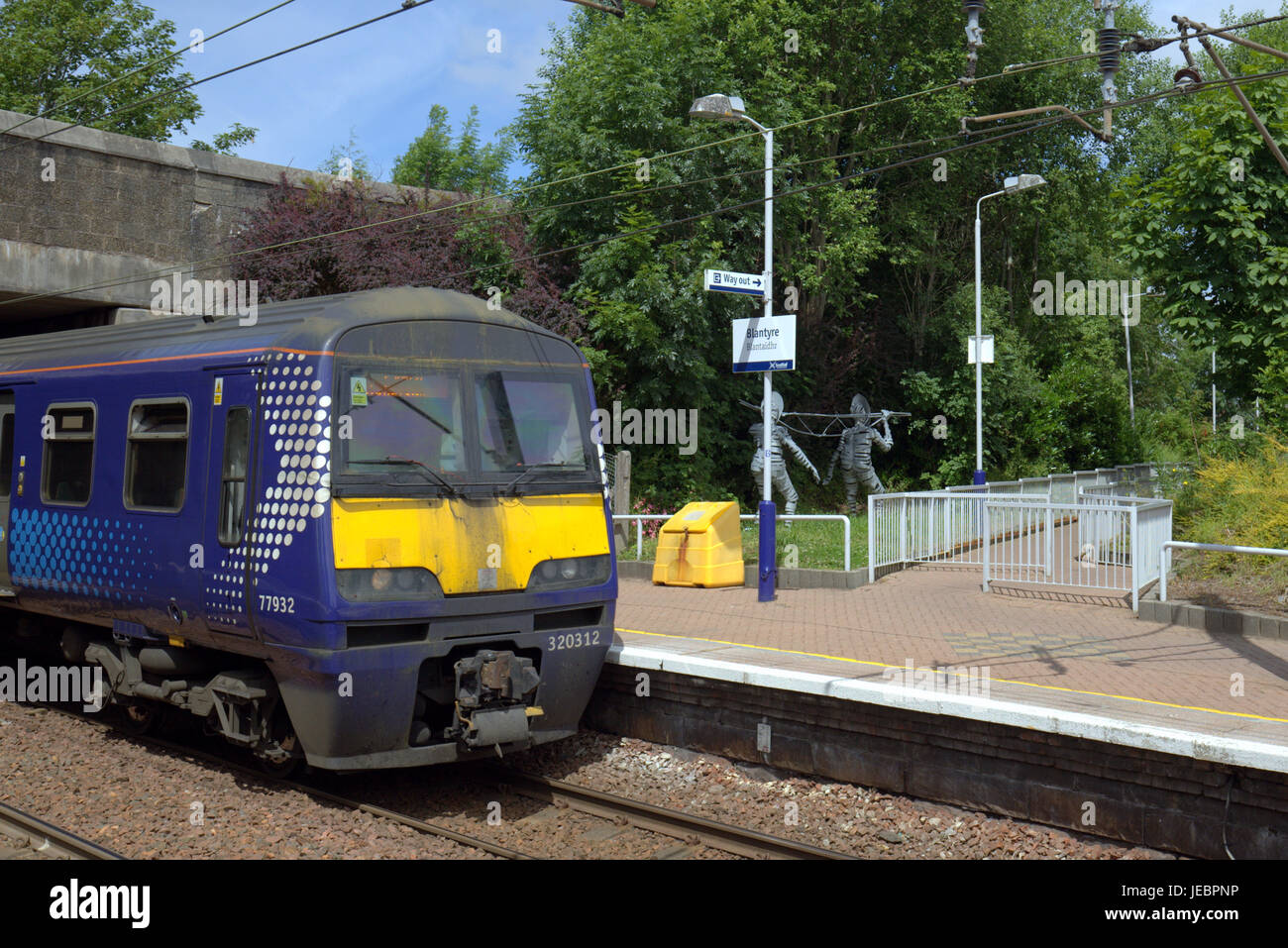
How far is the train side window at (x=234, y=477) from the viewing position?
798 centimetres

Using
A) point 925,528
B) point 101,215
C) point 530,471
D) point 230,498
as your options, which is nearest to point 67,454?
point 230,498

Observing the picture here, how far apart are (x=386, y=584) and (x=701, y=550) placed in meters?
8.33

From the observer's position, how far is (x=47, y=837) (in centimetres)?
740

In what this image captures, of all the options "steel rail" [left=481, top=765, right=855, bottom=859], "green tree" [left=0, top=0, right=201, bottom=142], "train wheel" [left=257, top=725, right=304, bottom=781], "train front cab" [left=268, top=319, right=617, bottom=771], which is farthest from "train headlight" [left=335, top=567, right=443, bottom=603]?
"green tree" [left=0, top=0, right=201, bottom=142]

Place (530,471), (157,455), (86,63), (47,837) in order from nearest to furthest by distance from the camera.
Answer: (47,837)
(530,471)
(157,455)
(86,63)

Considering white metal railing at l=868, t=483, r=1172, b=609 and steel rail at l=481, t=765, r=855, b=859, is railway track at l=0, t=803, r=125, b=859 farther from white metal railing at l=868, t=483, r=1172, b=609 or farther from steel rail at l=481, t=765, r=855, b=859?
white metal railing at l=868, t=483, r=1172, b=609

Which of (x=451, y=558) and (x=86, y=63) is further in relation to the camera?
(x=86, y=63)

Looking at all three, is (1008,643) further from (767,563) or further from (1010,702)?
(767,563)

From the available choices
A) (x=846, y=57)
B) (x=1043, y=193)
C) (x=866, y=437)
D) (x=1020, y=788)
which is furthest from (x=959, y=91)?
(x=1020, y=788)

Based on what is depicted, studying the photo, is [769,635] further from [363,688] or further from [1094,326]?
[1094,326]

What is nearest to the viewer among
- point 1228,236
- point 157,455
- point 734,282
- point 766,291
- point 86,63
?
point 157,455

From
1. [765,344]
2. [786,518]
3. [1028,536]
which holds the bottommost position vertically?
[1028,536]

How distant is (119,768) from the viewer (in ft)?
29.8

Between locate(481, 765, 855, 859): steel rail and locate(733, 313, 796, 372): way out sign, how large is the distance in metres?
7.09
